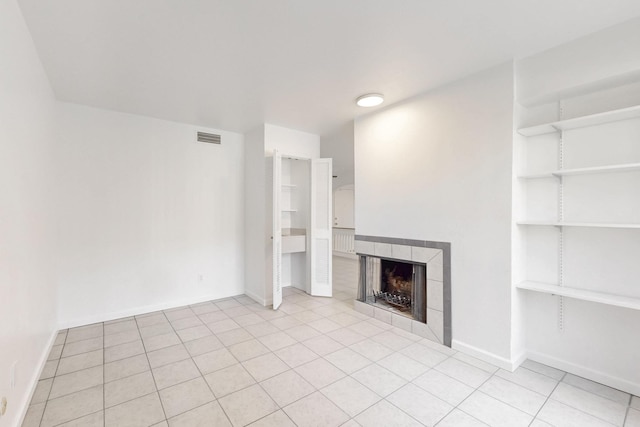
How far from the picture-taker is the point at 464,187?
262 cm

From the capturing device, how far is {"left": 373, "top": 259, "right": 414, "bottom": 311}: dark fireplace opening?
3258 millimetres

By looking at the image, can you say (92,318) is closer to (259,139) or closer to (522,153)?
(259,139)

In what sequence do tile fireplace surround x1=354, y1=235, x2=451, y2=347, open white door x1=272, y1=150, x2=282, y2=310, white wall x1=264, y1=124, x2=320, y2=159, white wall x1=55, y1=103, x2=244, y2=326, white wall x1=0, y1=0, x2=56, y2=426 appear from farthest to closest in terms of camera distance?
white wall x1=264, y1=124, x2=320, y2=159, open white door x1=272, y1=150, x2=282, y2=310, white wall x1=55, y1=103, x2=244, y2=326, tile fireplace surround x1=354, y1=235, x2=451, y2=347, white wall x1=0, y1=0, x2=56, y2=426

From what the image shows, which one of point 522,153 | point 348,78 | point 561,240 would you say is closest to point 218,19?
point 348,78

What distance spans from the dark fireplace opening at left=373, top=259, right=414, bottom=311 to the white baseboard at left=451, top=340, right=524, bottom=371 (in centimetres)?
64

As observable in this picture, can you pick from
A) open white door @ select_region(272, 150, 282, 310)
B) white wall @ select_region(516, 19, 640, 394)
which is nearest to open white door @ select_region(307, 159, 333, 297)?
open white door @ select_region(272, 150, 282, 310)

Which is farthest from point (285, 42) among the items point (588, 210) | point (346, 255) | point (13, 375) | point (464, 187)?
point (346, 255)

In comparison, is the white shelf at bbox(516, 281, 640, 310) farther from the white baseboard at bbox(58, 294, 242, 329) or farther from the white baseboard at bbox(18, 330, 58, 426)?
the white baseboard at bbox(58, 294, 242, 329)

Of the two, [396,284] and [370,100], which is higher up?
[370,100]

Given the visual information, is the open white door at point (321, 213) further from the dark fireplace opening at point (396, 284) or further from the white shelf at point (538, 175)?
the white shelf at point (538, 175)

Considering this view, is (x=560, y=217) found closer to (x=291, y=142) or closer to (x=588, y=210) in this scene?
(x=588, y=210)

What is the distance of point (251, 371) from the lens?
92.3 inches

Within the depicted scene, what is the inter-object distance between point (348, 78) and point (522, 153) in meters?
1.68

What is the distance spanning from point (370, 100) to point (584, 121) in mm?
1794
